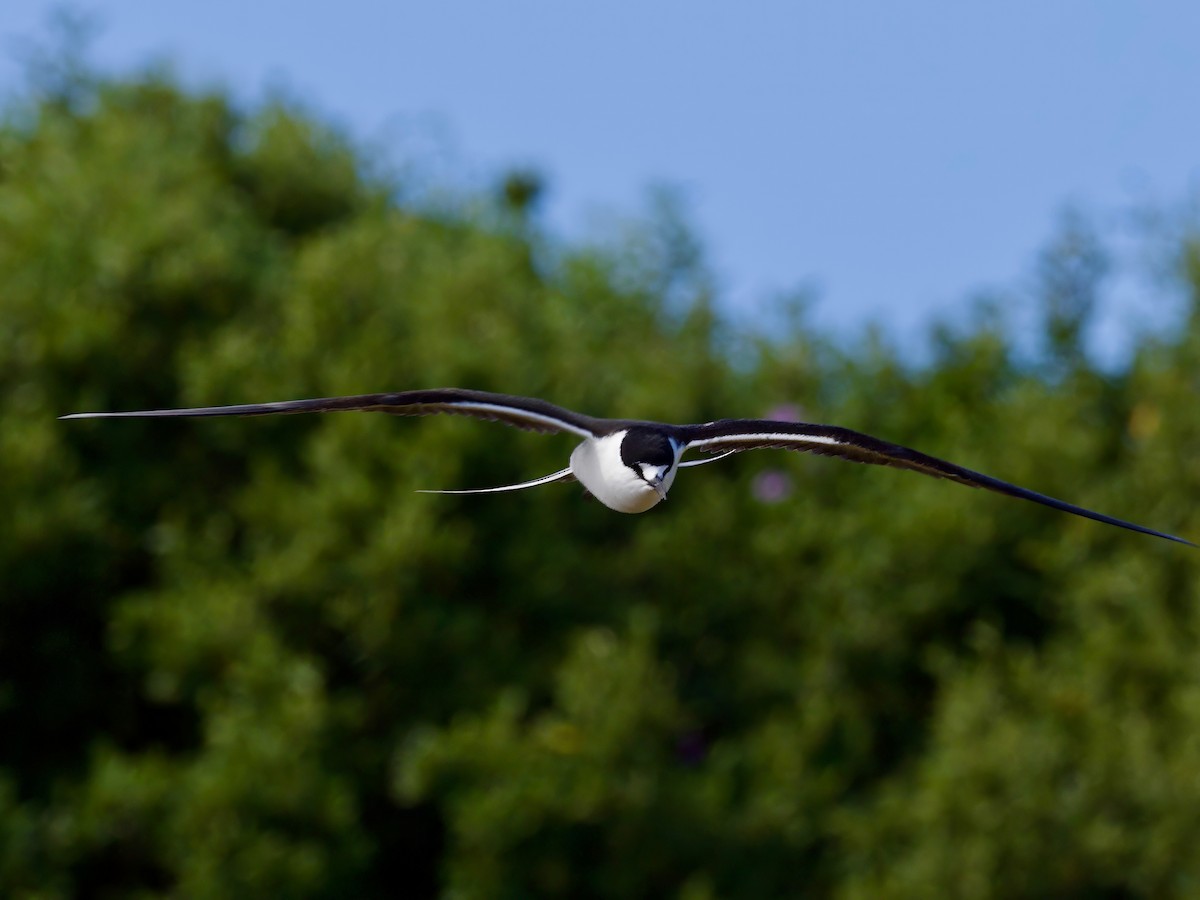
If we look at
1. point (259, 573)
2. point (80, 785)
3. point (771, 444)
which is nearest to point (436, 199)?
point (259, 573)

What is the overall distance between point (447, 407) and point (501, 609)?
14.5 m

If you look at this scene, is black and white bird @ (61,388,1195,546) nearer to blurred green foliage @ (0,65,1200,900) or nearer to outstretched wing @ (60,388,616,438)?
outstretched wing @ (60,388,616,438)

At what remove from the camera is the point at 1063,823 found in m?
21.1

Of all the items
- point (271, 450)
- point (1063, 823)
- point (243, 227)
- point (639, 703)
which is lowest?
point (1063, 823)

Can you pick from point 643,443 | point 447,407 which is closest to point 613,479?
point 643,443

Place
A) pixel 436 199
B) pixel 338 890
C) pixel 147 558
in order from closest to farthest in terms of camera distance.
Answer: pixel 338 890, pixel 147 558, pixel 436 199

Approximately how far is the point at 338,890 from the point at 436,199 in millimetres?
12452

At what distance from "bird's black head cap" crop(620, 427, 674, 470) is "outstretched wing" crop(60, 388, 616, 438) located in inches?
6.9

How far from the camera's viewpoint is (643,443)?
7.10 metres

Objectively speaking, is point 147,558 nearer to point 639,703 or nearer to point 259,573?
point 259,573

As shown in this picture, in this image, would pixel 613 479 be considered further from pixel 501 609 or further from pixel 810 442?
pixel 501 609

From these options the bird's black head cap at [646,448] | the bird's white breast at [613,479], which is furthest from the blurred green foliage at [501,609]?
the bird's black head cap at [646,448]

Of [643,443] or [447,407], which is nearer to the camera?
[447,407]

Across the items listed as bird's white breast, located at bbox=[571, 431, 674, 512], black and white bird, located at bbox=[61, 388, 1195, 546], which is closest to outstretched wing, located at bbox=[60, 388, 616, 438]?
black and white bird, located at bbox=[61, 388, 1195, 546]
